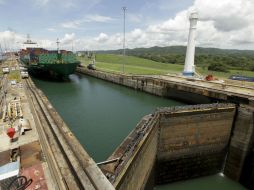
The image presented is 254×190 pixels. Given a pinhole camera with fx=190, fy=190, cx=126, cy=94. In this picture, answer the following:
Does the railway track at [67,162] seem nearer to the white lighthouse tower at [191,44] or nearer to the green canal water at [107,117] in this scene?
the green canal water at [107,117]

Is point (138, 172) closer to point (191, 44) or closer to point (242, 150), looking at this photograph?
point (242, 150)

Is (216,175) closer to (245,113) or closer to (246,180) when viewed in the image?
(246,180)

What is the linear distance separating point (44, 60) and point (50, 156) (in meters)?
52.8

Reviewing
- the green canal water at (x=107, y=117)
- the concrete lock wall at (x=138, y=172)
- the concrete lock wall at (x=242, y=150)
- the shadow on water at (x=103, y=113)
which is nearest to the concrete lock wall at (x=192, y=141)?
the concrete lock wall at (x=242, y=150)

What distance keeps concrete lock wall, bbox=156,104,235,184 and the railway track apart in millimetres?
9582

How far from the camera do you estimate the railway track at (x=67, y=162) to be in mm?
8430

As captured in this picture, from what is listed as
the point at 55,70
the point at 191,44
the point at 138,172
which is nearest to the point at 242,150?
the point at 138,172

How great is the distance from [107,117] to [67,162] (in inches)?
729

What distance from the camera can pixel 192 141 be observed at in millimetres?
19812

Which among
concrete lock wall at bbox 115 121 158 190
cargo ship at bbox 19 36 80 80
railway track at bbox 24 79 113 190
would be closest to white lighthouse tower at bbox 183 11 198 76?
concrete lock wall at bbox 115 121 158 190

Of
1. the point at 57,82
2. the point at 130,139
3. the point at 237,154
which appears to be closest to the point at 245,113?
the point at 237,154

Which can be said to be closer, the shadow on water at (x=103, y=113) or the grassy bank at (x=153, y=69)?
the shadow on water at (x=103, y=113)

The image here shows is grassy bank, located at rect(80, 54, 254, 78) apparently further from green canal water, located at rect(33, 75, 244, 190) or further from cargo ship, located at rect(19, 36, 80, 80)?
green canal water, located at rect(33, 75, 244, 190)

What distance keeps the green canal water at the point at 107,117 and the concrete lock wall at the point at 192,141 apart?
42.8 inches
